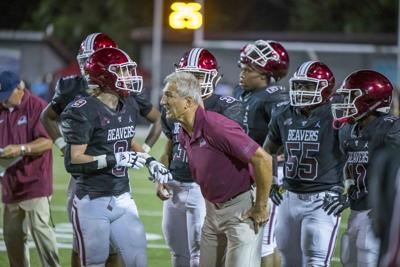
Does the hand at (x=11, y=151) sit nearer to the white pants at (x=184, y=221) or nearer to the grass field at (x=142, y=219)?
the white pants at (x=184, y=221)

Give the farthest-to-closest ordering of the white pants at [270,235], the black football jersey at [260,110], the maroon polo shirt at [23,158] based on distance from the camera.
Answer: the black football jersey at [260,110] → the maroon polo shirt at [23,158] → the white pants at [270,235]

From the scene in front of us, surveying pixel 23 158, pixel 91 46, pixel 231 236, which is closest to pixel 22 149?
pixel 23 158


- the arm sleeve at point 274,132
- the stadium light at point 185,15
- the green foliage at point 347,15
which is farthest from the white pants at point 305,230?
the green foliage at point 347,15

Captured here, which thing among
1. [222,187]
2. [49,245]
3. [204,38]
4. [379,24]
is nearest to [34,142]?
[49,245]

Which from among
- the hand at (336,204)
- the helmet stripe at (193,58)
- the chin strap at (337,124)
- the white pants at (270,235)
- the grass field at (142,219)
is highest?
the helmet stripe at (193,58)

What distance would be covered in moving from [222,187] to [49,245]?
6.97 ft

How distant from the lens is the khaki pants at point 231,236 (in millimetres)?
5707

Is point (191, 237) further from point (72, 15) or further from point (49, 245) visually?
point (72, 15)

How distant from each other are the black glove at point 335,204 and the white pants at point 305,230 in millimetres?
43

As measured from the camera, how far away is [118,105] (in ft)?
20.5

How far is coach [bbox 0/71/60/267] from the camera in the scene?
7258mm

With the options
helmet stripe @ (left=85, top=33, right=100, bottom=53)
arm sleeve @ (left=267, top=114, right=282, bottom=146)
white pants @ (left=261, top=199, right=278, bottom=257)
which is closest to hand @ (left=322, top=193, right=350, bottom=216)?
arm sleeve @ (left=267, top=114, right=282, bottom=146)

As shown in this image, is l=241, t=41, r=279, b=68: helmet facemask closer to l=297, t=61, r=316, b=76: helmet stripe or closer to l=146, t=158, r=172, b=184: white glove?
l=297, t=61, r=316, b=76: helmet stripe

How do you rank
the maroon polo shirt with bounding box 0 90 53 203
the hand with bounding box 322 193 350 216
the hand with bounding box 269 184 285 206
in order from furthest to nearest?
the maroon polo shirt with bounding box 0 90 53 203, the hand with bounding box 269 184 285 206, the hand with bounding box 322 193 350 216
